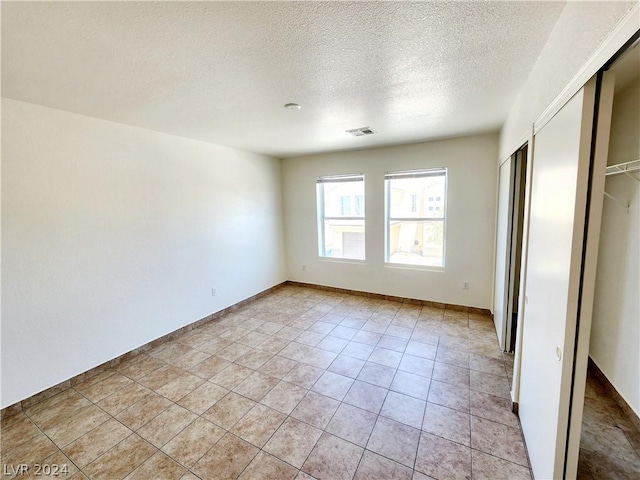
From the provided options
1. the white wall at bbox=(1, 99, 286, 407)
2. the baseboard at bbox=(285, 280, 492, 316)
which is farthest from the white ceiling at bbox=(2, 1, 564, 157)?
the baseboard at bbox=(285, 280, 492, 316)

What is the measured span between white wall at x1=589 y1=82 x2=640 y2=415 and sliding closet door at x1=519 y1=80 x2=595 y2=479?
2.49ft

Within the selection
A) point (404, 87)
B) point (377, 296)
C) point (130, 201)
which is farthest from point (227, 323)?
point (404, 87)

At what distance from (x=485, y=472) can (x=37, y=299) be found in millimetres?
3586

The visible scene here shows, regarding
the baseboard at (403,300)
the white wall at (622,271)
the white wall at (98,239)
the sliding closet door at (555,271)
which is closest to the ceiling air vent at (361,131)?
the sliding closet door at (555,271)

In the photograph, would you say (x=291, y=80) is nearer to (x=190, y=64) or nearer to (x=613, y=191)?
(x=190, y=64)

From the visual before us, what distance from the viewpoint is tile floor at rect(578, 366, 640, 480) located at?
1570 mm

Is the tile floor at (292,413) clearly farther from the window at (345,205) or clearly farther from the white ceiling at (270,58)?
the white ceiling at (270,58)

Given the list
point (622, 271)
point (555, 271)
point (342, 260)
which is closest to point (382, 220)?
point (342, 260)

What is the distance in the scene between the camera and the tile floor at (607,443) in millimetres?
1570

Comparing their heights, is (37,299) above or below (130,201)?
below

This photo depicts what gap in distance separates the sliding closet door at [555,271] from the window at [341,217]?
2.96 m

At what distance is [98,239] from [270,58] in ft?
7.96

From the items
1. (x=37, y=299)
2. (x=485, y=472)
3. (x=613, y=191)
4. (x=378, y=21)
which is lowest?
(x=485, y=472)

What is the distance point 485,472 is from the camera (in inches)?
63.1
